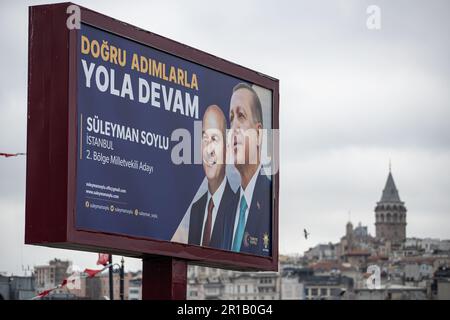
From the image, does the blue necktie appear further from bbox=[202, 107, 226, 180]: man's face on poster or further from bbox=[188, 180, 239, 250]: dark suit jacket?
bbox=[202, 107, 226, 180]: man's face on poster

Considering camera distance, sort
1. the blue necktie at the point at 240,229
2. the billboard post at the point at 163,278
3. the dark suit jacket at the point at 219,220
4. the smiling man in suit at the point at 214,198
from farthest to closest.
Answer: the blue necktie at the point at 240,229 < the smiling man in suit at the point at 214,198 < the dark suit jacket at the point at 219,220 < the billboard post at the point at 163,278

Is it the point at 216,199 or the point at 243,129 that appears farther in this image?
the point at 243,129

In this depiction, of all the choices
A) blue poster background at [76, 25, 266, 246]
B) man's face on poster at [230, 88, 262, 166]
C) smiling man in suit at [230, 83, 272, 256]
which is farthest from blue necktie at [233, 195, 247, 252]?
blue poster background at [76, 25, 266, 246]

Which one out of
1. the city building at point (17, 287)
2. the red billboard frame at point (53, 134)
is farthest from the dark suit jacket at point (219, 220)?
the city building at point (17, 287)

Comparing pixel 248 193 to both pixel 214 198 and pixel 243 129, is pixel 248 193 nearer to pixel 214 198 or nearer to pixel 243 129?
pixel 243 129

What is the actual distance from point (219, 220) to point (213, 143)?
1.23 m

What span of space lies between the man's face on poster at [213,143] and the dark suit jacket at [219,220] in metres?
0.39

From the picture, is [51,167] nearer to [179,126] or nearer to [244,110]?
[179,126]

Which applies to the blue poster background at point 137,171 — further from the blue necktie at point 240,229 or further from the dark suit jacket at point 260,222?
the dark suit jacket at point 260,222

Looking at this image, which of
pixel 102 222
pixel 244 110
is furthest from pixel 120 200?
pixel 244 110

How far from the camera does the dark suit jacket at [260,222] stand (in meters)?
29.6

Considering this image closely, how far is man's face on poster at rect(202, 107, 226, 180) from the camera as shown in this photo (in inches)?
1106

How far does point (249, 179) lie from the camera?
29688mm

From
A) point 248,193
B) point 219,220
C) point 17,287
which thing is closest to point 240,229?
point 248,193
